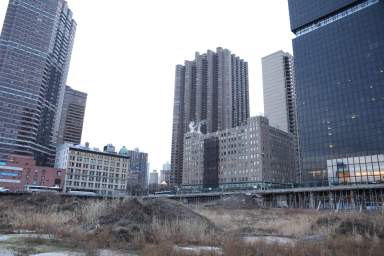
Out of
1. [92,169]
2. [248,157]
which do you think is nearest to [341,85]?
[248,157]

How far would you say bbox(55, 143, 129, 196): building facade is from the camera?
173 m

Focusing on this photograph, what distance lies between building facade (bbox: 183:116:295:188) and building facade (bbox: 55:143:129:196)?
49.1m

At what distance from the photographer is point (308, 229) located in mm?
23344

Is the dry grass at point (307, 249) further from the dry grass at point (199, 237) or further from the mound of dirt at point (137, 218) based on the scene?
the mound of dirt at point (137, 218)

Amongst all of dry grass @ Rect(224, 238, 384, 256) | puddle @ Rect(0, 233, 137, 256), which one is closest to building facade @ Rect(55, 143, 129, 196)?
puddle @ Rect(0, 233, 137, 256)

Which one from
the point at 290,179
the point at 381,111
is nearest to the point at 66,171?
the point at 290,179

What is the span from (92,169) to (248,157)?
3486 inches

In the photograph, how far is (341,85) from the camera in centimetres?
13088

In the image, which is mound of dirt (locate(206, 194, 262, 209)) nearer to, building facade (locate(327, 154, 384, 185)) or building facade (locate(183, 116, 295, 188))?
building facade (locate(327, 154, 384, 185))

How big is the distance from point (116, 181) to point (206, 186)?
54.4 meters

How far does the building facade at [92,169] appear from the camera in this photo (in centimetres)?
17288

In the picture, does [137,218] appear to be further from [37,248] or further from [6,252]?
[6,252]

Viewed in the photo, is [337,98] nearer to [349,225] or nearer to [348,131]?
[348,131]

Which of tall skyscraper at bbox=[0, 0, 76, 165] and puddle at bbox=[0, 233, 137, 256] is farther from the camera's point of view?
tall skyscraper at bbox=[0, 0, 76, 165]
